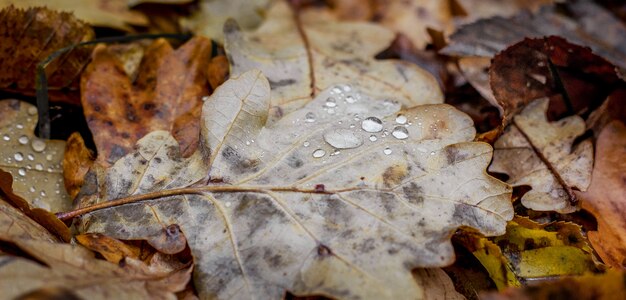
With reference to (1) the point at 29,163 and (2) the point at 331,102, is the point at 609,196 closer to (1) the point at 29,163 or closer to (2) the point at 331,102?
(2) the point at 331,102

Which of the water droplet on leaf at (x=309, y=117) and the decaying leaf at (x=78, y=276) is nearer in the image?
the decaying leaf at (x=78, y=276)

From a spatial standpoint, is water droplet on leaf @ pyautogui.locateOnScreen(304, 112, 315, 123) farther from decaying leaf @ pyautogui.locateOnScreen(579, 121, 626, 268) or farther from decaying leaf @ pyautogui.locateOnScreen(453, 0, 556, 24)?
decaying leaf @ pyautogui.locateOnScreen(453, 0, 556, 24)

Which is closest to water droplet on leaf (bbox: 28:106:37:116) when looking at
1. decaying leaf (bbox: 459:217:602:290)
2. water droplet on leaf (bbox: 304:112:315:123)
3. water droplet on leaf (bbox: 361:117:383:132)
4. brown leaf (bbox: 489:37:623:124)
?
water droplet on leaf (bbox: 304:112:315:123)

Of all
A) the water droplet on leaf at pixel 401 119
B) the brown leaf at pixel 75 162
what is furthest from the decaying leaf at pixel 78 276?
the water droplet on leaf at pixel 401 119

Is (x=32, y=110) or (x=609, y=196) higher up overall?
(x=32, y=110)

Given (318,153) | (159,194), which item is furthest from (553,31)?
(159,194)

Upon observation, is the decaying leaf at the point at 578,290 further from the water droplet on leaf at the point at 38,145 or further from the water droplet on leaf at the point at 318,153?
the water droplet on leaf at the point at 38,145
